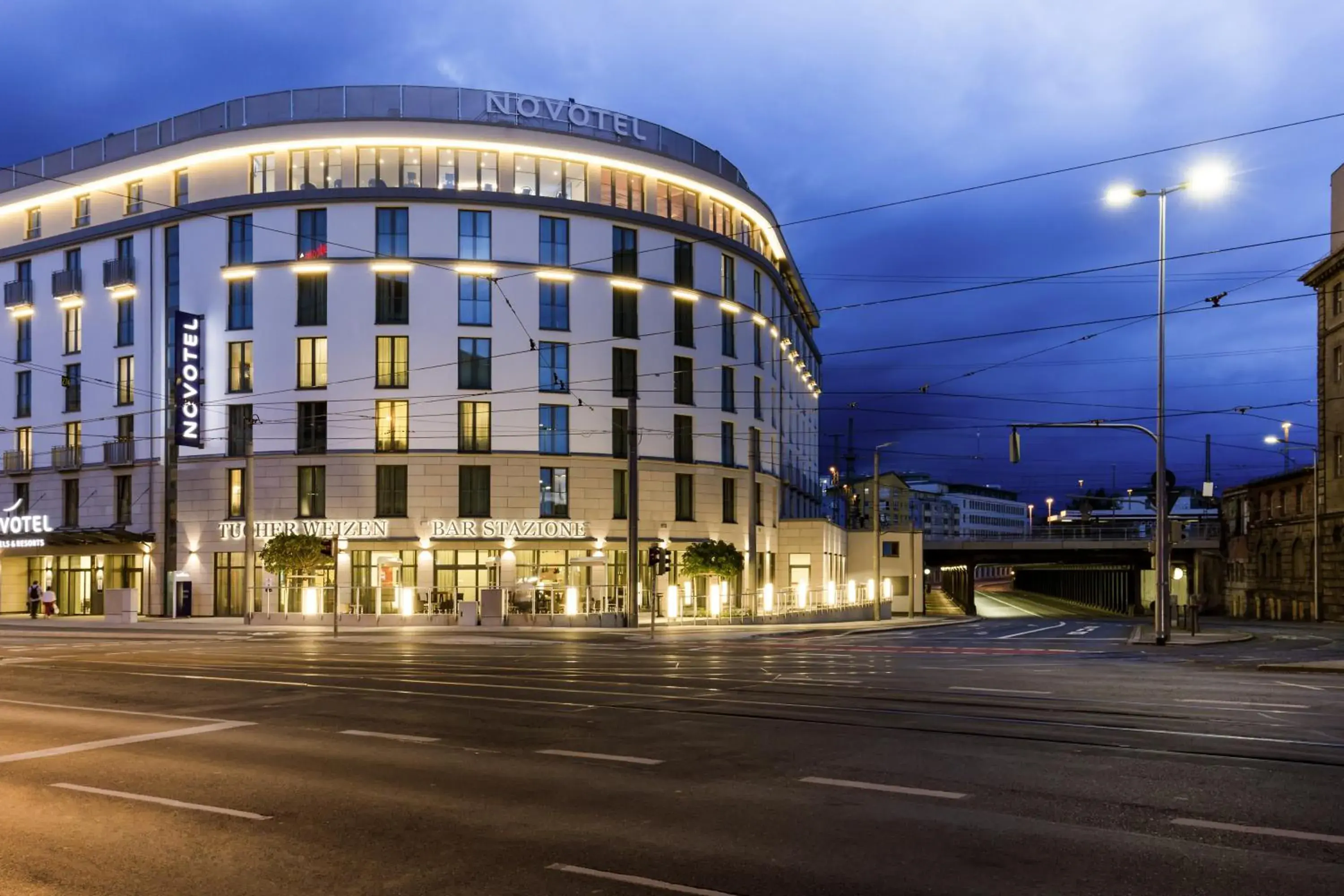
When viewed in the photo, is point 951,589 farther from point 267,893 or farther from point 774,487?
point 267,893

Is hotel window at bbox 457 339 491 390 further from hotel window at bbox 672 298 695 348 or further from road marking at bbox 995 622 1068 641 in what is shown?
road marking at bbox 995 622 1068 641

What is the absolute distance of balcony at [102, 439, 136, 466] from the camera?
182ft

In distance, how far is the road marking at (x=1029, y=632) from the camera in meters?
42.5

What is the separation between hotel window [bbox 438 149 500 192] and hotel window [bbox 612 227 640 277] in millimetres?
6127

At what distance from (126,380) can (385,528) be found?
1614cm

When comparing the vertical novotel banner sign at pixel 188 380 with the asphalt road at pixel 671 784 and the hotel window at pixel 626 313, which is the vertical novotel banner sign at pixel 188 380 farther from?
the asphalt road at pixel 671 784

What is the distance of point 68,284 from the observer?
5759 cm

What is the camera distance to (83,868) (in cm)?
814

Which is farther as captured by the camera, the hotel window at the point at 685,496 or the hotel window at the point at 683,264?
the hotel window at the point at 683,264

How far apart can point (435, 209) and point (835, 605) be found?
95.4ft

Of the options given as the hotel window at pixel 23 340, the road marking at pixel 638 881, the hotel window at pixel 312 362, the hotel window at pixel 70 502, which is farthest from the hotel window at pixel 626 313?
the road marking at pixel 638 881

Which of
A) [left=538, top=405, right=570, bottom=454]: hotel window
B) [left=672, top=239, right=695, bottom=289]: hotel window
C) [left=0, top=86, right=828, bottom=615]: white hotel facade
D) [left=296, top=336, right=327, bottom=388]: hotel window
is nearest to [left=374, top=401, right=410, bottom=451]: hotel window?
[left=0, top=86, right=828, bottom=615]: white hotel facade

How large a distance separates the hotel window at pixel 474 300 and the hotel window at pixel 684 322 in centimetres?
922

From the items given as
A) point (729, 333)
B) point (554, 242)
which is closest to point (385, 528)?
point (554, 242)
